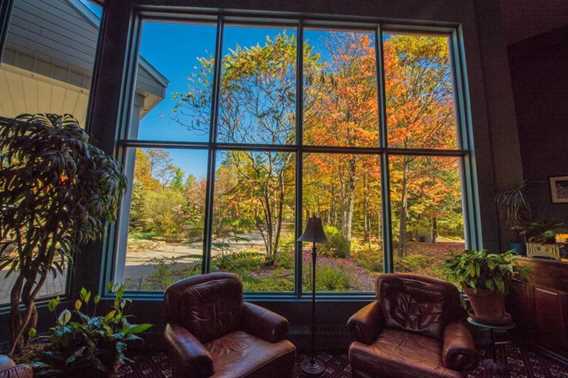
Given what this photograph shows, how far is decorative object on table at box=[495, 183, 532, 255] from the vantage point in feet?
9.40

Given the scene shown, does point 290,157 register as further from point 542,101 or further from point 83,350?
point 542,101

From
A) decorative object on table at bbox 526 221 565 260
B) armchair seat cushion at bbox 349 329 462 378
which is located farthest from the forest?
armchair seat cushion at bbox 349 329 462 378

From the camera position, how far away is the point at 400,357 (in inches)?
74.5

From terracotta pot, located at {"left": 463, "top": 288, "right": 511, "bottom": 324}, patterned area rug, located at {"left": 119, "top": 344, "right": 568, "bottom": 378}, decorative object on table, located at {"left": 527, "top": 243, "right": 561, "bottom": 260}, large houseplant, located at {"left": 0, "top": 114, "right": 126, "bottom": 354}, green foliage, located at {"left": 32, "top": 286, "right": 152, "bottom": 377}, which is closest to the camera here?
green foliage, located at {"left": 32, "top": 286, "right": 152, "bottom": 377}

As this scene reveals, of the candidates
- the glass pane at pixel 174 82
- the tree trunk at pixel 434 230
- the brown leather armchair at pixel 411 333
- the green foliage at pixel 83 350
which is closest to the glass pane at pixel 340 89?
the tree trunk at pixel 434 230

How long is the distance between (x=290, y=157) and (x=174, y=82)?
2.01 meters

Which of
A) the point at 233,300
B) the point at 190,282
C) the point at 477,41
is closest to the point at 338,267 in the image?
the point at 233,300

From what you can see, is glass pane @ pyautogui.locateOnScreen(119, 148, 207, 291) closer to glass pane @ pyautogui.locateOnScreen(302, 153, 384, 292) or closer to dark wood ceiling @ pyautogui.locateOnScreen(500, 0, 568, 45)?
glass pane @ pyautogui.locateOnScreen(302, 153, 384, 292)

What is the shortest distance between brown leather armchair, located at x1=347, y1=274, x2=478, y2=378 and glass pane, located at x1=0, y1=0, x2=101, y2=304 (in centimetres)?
343

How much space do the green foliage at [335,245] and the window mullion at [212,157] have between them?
1.48m

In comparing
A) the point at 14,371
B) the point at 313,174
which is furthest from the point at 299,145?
the point at 14,371

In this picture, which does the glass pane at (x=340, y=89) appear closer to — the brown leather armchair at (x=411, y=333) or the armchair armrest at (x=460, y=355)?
the brown leather armchair at (x=411, y=333)

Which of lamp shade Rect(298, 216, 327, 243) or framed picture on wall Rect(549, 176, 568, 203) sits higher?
framed picture on wall Rect(549, 176, 568, 203)

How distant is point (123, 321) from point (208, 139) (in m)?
2.25
